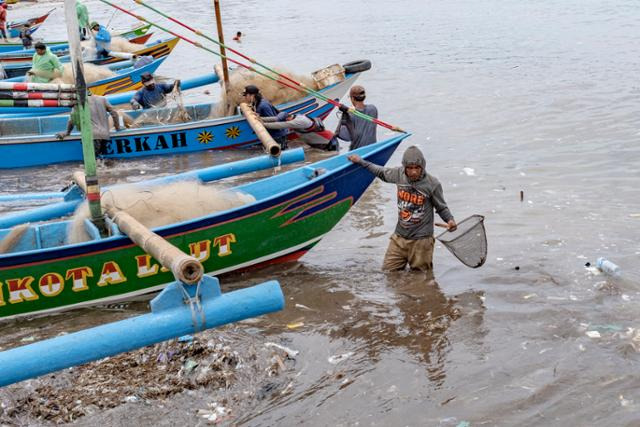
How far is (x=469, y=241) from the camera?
22.3ft

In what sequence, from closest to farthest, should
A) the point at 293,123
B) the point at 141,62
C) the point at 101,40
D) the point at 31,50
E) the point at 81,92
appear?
the point at 81,92, the point at 293,123, the point at 141,62, the point at 101,40, the point at 31,50

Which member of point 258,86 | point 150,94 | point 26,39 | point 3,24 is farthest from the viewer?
point 3,24

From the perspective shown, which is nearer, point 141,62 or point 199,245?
point 199,245

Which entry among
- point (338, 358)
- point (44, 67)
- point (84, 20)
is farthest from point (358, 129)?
point (84, 20)

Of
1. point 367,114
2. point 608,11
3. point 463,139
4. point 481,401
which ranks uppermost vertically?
point 608,11

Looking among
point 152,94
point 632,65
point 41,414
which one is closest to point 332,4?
point 632,65

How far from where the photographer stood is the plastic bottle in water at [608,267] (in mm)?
6840

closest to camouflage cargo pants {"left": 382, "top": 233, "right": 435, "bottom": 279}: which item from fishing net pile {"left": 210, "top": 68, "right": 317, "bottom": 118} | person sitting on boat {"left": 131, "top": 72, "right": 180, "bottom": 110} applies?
fishing net pile {"left": 210, "top": 68, "right": 317, "bottom": 118}

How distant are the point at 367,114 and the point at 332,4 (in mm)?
28496

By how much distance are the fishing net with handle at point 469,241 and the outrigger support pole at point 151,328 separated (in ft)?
10.5

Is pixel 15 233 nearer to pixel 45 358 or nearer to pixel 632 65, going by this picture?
pixel 45 358

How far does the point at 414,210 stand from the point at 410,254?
0.52 meters

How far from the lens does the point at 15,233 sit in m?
6.93

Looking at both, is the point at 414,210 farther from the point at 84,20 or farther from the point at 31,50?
the point at 31,50
